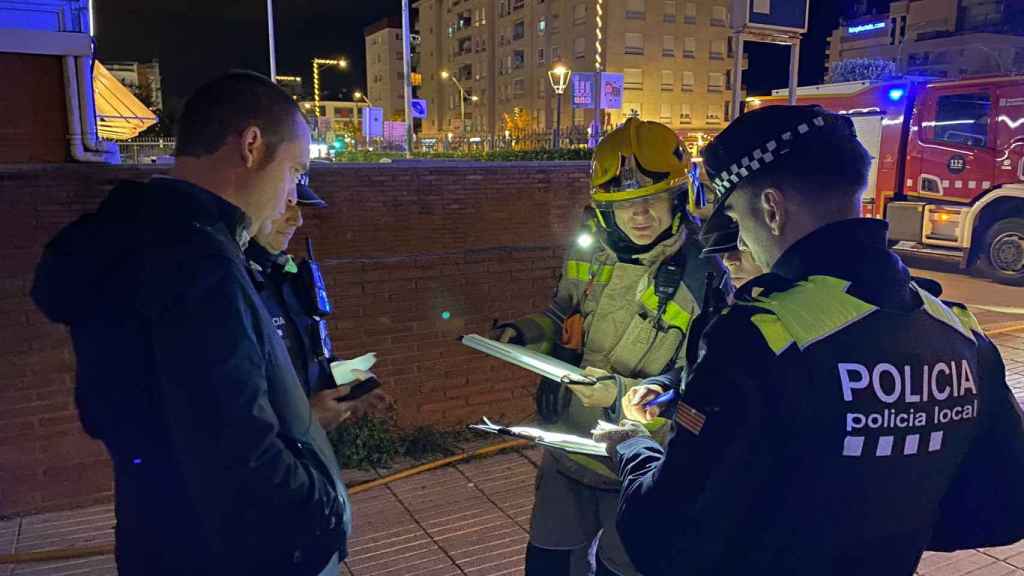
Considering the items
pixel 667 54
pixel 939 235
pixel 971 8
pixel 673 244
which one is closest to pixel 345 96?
pixel 667 54

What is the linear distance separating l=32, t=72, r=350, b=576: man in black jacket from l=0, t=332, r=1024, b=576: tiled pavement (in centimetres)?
217

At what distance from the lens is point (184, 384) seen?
4.33 feet

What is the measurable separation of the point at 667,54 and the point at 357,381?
55144 mm

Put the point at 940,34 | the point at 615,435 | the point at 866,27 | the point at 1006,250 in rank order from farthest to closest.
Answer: the point at 866,27, the point at 940,34, the point at 1006,250, the point at 615,435

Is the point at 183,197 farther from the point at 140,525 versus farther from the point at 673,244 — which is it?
the point at 673,244

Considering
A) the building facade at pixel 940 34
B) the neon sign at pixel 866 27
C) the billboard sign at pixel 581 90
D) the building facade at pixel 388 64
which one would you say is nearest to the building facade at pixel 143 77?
the building facade at pixel 388 64

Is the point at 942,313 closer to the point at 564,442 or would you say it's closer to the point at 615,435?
the point at 615,435

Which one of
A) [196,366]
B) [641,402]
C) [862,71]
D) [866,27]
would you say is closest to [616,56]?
[866,27]

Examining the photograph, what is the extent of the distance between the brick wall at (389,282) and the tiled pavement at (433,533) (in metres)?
0.33

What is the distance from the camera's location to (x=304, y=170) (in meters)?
1.70

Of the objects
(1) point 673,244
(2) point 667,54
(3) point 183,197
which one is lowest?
(1) point 673,244

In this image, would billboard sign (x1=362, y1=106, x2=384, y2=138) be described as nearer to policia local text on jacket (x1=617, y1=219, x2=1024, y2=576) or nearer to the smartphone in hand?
the smartphone in hand

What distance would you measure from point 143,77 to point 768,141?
69.1m

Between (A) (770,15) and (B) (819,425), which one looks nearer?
(B) (819,425)
